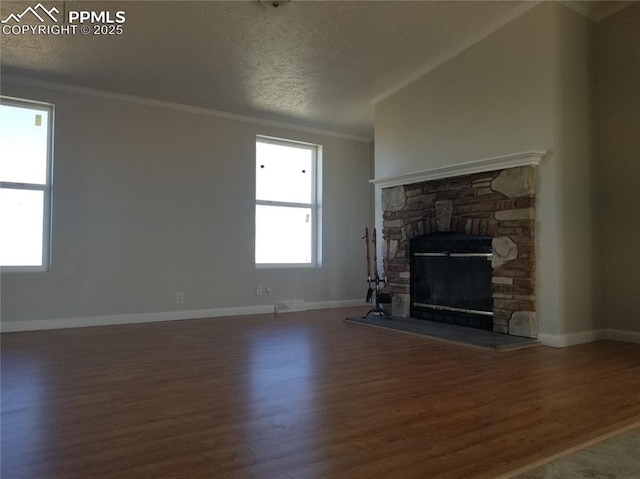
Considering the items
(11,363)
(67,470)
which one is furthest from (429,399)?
(11,363)

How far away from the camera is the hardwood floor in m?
1.70

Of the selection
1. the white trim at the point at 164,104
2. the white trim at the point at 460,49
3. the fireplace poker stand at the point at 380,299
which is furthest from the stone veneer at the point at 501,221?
the white trim at the point at 164,104

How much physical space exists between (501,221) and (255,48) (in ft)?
9.09

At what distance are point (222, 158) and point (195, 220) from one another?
86 cm

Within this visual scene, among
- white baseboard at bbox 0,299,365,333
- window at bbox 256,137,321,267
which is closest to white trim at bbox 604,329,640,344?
white baseboard at bbox 0,299,365,333

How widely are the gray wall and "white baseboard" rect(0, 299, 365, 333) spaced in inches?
142

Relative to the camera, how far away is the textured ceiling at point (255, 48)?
12.4 ft

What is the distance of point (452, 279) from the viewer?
4.98 meters

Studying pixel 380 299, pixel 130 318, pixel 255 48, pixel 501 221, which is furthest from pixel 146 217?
pixel 501 221

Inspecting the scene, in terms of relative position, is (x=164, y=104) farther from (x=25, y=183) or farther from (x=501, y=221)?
(x=501, y=221)

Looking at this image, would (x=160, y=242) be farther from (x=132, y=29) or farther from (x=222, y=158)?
(x=132, y=29)

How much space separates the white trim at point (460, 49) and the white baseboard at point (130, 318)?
298 centimetres

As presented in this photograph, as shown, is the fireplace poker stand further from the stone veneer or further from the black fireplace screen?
the stone veneer

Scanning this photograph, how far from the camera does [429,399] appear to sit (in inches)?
97.3
